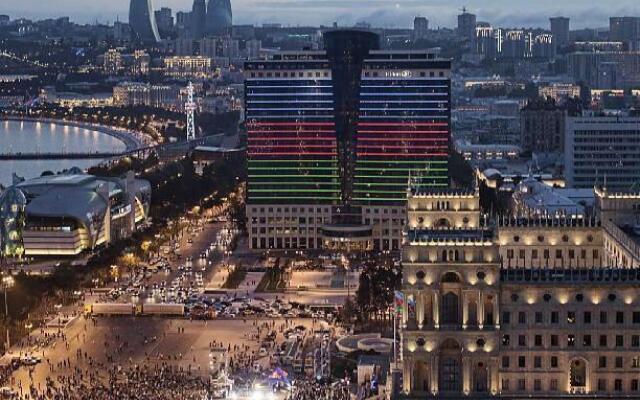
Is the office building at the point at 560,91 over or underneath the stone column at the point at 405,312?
over

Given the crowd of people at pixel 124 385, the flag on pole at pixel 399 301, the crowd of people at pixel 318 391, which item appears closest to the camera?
the flag on pole at pixel 399 301

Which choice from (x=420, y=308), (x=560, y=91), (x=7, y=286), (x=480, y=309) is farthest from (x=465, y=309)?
(x=560, y=91)

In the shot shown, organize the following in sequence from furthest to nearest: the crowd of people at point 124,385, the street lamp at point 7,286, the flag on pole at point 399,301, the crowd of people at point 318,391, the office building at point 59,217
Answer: the office building at point 59,217
the street lamp at point 7,286
the crowd of people at point 124,385
the crowd of people at point 318,391
the flag on pole at point 399,301

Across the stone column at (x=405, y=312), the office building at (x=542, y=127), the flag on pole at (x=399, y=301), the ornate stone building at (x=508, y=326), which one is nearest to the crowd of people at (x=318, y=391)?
the flag on pole at (x=399, y=301)

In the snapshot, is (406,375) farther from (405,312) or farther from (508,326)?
(508,326)

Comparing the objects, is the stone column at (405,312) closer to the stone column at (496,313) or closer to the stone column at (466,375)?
the stone column at (466,375)

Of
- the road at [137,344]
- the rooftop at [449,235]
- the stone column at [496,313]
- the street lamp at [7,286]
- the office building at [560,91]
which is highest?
the office building at [560,91]

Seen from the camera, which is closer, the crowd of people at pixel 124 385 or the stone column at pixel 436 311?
the stone column at pixel 436 311
